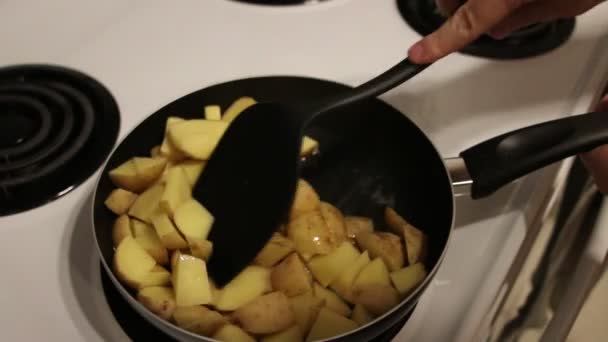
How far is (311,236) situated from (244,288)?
8cm

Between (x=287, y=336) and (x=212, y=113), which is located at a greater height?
(x=212, y=113)

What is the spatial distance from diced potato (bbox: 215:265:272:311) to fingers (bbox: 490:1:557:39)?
40 centimetres

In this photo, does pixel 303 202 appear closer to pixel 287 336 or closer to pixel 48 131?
pixel 287 336

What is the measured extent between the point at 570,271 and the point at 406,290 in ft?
0.70

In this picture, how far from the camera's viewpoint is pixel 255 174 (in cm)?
68

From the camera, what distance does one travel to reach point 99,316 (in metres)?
0.60

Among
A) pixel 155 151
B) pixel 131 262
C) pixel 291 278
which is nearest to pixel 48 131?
pixel 155 151

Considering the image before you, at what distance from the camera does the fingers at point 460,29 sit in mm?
644

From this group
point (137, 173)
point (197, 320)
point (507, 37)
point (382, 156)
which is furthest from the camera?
point (507, 37)

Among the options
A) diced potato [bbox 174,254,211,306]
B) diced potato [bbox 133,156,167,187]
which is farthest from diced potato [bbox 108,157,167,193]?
diced potato [bbox 174,254,211,306]

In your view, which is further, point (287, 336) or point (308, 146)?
point (308, 146)

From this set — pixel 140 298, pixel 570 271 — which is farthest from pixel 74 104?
pixel 570 271

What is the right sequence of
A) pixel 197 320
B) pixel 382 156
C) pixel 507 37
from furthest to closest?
1. pixel 507 37
2. pixel 382 156
3. pixel 197 320

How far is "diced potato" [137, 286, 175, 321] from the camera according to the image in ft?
1.85
